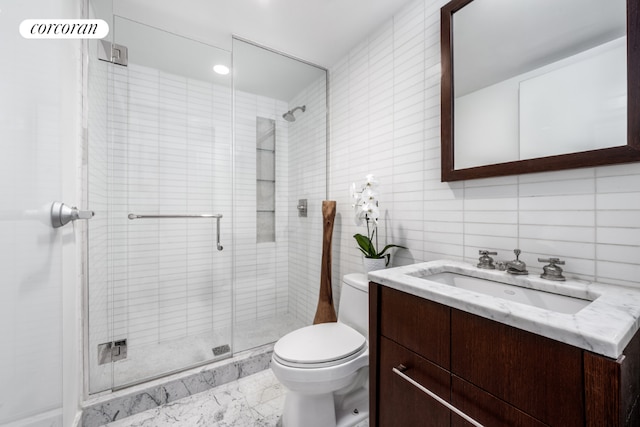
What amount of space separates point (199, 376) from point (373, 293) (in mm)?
1387

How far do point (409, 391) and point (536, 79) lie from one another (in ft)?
4.25

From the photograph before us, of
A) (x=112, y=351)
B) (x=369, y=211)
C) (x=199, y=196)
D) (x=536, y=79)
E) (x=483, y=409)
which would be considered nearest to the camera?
(x=483, y=409)

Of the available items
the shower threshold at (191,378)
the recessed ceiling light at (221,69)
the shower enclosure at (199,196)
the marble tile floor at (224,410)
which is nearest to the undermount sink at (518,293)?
the marble tile floor at (224,410)

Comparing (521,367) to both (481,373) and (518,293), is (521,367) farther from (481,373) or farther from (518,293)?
(518,293)

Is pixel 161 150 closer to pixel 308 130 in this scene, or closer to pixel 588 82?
pixel 308 130

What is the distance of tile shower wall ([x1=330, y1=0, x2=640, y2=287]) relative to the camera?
34.6 inches

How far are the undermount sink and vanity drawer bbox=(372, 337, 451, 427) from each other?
371mm

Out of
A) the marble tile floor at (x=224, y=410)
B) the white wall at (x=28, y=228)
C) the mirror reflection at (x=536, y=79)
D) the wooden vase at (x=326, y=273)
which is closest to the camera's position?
the white wall at (x=28, y=228)

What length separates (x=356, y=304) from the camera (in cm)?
149

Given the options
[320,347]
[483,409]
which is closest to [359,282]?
[320,347]

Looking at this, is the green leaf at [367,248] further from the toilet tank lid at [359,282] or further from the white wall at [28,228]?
the white wall at [28,228]

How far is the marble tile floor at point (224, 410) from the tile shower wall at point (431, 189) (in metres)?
0.93

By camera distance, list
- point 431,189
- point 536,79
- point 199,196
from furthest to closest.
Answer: point 199,196
point 431,189
point 536,79

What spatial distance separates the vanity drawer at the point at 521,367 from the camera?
53 centimetres
